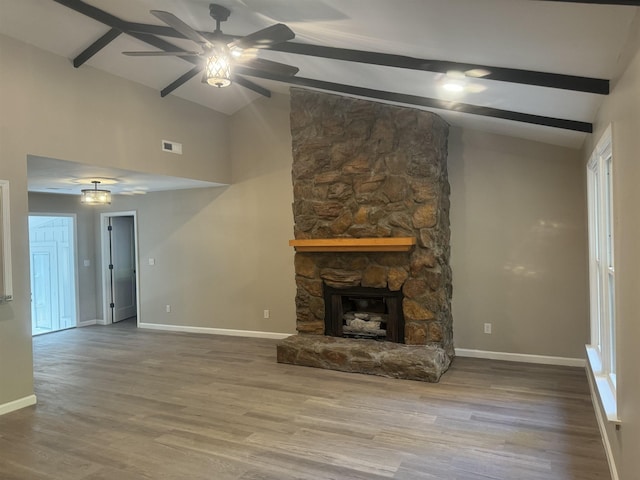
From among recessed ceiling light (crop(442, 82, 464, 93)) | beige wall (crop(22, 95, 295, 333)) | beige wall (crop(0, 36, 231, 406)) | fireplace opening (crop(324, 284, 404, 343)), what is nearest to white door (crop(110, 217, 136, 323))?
beige wall (crop(22, 95, 295, 333))

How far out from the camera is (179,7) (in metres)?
3.28

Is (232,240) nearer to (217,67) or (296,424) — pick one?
(296,424)

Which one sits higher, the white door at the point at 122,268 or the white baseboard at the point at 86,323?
the white door at the point at 122,268

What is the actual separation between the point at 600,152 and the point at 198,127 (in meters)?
4.72

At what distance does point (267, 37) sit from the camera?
270 cm

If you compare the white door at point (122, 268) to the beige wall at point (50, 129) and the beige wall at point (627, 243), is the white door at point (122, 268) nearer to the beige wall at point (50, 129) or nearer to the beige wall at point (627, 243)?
the beige wall at point (50, 129)

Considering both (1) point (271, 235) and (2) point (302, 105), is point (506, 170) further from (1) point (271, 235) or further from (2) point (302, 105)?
(1) point (271, 235)

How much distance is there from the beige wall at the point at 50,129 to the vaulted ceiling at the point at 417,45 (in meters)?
0.18

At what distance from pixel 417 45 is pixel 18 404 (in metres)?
4.33

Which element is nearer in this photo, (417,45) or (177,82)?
(417,45)

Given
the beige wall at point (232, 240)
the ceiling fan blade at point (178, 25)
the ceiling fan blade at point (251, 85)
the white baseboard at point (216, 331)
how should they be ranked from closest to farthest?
the ceiling fan blade at point (178, 25) → the ceiling fan blade at point (251, 85) → the beige wall at point (232, 240) → the white baseboard at point (216, 331)

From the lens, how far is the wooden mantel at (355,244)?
4598 millimetres

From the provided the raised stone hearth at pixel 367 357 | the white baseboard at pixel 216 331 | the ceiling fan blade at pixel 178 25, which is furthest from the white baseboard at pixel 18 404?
the ceiling fan blade at pixel 178 25

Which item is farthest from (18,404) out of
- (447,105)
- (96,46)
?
(447,105)
